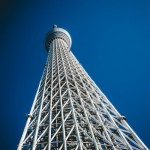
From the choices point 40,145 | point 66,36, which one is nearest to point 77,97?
point 40,145

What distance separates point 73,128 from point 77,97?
420 cm

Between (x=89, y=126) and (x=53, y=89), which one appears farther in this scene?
(x=53, y=89)

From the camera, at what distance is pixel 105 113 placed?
16.4 meters

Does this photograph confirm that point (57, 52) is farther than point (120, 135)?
Yes

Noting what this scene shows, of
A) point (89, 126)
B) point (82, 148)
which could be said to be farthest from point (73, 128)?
point (82, 148)

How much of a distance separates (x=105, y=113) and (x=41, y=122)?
4458 millimetres

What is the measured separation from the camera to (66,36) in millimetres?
43875

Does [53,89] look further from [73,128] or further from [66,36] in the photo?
[66,36]

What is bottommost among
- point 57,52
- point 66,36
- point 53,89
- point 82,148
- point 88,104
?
point 82,148

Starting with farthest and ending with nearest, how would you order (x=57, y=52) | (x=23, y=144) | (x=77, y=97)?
1. (x=57, y=52)
2. (x=77, y=97)
3. (x=23, y=144)

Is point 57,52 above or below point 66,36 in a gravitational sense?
below

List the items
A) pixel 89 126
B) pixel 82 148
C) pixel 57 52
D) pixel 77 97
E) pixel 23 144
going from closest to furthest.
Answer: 1. pixel 82 148
2. pixel 89 126
3. pixel 23 144
4. pixel 77 97
5. pixel 57 52

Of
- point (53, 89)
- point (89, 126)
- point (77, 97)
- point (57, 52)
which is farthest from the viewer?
point (57, 52)

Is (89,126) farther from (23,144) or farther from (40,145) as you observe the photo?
(23,144)
